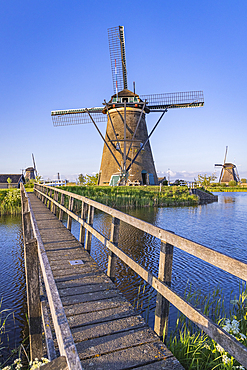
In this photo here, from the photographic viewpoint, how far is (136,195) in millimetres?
20359

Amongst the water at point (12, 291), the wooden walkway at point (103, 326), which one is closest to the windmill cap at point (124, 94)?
the water at point (12, 291)

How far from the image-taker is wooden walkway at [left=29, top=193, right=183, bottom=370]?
1967 millimetres

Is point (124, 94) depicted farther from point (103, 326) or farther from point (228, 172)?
point (228, 172)

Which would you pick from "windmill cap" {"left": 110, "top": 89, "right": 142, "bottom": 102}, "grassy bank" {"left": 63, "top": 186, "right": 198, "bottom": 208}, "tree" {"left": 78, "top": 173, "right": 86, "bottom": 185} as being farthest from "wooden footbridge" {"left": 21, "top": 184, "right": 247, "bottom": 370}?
"tree" {"left": 78, "top": 173, "right": 86, "bottom": 185}

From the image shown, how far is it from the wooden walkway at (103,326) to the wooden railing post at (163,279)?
0.09 metres

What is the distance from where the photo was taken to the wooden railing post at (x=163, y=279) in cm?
224

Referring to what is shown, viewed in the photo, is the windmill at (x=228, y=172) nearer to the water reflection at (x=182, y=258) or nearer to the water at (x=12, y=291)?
the water reflection at (x=182, y=258)

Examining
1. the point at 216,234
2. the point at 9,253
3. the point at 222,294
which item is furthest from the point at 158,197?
the point at 222,294

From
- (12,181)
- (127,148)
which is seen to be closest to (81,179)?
(12,181)

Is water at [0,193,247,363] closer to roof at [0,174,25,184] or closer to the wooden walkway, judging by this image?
the wooden walkway

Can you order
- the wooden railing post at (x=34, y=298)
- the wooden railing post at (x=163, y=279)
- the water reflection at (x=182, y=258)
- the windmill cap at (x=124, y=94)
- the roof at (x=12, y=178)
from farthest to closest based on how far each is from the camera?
the roof at (x=12, y=178), the windmill cap at (x=124, y=94), the water reflection at (x=182, y=258), the wooden railing post at (x=34, y=298), the wooden railing post at (x=163, y=279)

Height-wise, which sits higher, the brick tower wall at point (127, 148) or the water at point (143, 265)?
the brick tower wall at point (127, 148)

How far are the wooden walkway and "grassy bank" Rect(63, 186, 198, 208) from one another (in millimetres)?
14341

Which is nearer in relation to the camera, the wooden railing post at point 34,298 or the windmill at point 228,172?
the wooden railing post at point 34,298
